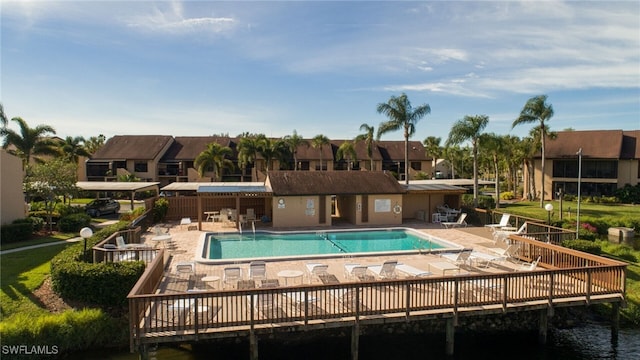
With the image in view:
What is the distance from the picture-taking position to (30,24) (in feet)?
47.3

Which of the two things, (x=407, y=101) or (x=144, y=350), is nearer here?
(x=144, y=350)

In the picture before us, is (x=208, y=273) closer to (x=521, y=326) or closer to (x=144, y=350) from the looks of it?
(x=144, y=350)

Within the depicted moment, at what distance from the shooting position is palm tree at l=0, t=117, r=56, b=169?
29781 mm

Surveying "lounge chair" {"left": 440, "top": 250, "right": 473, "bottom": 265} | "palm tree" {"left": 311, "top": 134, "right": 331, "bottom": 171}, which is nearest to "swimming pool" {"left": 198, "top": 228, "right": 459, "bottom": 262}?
"lounge chair" {"left": 440, "top": 250, "right": 473, "bottom": 265}

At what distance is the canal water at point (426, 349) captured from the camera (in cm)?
1080

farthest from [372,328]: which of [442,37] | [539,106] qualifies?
[539,106]

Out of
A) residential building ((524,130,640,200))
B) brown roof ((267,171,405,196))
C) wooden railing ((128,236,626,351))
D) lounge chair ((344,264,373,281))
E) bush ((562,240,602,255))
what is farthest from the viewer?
residential building ((524,130,640,200))

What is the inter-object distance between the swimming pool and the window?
2970 centimetres

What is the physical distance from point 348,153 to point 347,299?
129 ft

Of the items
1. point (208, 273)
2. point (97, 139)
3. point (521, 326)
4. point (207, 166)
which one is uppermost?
point (97, 139)

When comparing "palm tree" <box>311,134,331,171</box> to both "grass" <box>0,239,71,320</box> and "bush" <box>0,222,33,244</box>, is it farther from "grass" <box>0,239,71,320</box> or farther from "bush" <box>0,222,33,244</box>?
"grass" <box>0,239,71,320</box>

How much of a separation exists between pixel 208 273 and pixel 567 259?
40.5 ft

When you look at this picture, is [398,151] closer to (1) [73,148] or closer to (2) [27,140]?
(1) [73,148]

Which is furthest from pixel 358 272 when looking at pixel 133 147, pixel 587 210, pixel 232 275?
pixel 133 147
